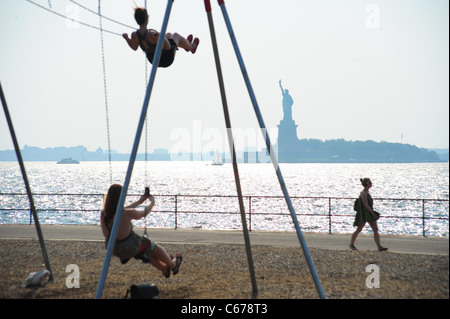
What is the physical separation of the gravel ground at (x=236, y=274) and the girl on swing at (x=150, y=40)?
3.30 meters

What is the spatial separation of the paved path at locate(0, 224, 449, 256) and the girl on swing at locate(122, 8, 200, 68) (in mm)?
6709

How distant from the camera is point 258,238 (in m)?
13.1

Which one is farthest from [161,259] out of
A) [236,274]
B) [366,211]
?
[366,211]

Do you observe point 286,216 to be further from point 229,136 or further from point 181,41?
point 181,41

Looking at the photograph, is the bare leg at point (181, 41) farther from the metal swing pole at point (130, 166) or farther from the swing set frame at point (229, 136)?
the metal swing pole at point (130, 166)

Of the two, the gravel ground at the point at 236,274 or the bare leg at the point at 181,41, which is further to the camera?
the gravel ground at the point at 236,274

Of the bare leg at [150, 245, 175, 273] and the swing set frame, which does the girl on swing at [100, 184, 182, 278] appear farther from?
the swing set frame

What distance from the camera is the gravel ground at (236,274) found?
6.57 m

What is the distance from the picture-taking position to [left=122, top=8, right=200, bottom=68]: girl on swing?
20.2 ft

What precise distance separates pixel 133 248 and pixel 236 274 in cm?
262

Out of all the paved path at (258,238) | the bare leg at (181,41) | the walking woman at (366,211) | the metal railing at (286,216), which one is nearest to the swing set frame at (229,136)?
the bare leg at (181,41)
